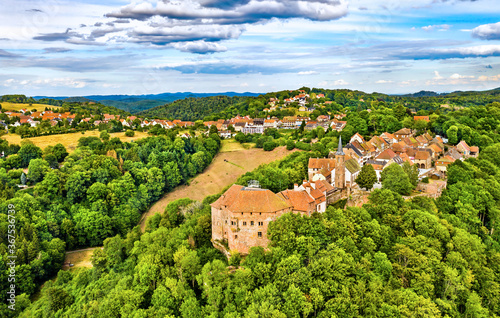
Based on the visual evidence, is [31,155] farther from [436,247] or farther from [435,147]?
[435,147]

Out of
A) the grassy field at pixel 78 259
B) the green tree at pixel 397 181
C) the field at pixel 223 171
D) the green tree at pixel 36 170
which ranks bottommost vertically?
the grassy field at pixel 78 259

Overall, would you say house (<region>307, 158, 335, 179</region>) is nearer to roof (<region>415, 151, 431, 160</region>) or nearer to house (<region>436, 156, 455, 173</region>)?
roof (<region>415, 151, 431, 160</region>)

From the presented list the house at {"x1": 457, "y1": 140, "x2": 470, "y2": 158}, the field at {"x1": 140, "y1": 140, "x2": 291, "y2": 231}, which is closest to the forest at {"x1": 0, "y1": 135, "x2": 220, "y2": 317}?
the field at {"x1": 140, "y1": 140, "x2": 291, "y2": 231}

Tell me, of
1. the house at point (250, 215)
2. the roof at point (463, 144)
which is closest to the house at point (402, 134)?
Answer: the roof at point (463, 144)

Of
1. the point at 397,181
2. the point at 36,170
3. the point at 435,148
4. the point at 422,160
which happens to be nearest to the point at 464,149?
the point at 435,148

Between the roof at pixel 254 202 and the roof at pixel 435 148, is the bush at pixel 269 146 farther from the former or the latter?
the roof at pixel 254 202

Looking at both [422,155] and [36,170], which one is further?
[36,170]

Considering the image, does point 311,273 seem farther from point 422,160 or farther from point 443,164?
point 443,164
